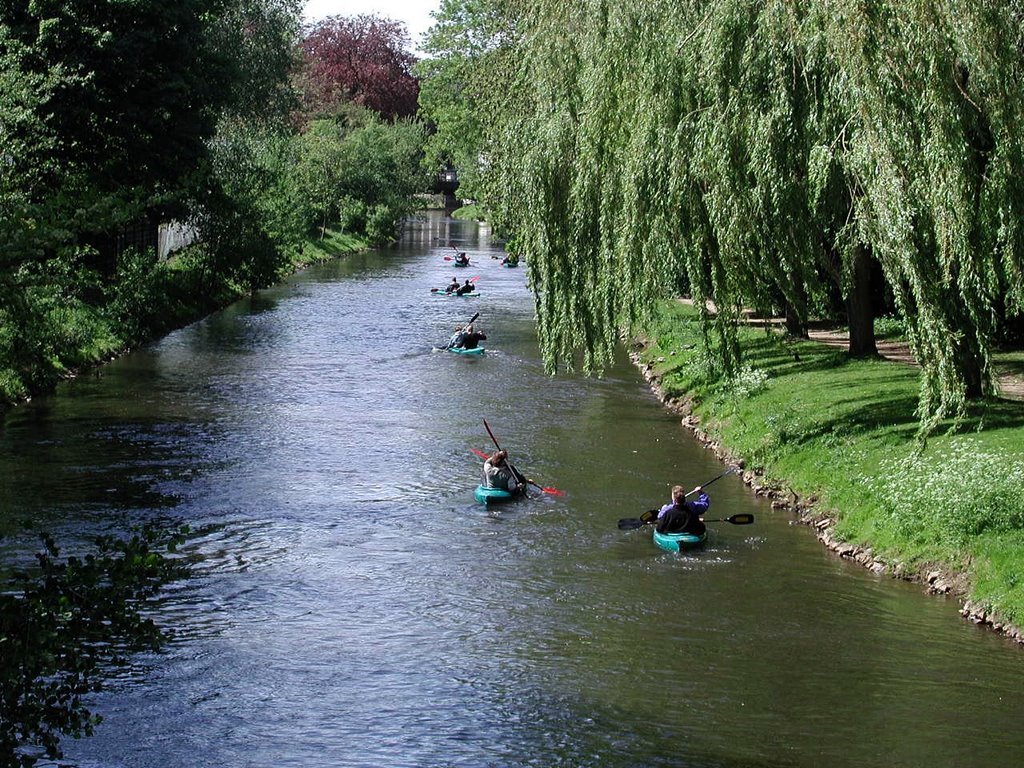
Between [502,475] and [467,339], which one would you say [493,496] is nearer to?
[502,475]

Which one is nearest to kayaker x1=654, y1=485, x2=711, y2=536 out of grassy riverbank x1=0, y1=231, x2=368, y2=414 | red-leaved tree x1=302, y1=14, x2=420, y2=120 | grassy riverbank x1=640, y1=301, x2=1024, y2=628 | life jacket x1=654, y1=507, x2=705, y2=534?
life jacket x1=654, y1=507, x2=705, y2=534

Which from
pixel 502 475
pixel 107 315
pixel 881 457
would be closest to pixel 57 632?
pixel 502 475

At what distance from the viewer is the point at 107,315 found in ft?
118

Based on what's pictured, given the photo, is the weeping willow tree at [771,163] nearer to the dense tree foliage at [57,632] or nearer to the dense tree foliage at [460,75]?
the dense tree foliage at [57,632]

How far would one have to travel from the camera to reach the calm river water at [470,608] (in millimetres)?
12703

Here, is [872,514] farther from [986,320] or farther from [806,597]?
[986,320]

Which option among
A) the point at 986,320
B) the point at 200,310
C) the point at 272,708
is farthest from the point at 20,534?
the point at 200,310

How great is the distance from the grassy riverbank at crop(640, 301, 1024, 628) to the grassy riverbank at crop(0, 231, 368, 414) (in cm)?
1206

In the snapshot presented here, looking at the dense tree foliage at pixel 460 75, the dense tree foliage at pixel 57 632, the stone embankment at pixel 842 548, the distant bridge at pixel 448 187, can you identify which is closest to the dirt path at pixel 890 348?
the stone embankment at pixel 842 548

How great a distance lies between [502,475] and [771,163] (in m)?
6.74

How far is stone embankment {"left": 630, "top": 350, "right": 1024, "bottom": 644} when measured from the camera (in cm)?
1553

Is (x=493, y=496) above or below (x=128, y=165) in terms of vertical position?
below

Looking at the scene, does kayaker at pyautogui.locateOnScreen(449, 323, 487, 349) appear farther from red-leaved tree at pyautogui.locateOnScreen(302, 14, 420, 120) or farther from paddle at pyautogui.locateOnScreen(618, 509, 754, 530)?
red-leaved tree at pyautogui.locateOnScreen(302, 14, 420, 120)

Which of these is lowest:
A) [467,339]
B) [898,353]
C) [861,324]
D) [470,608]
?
[470,608]
